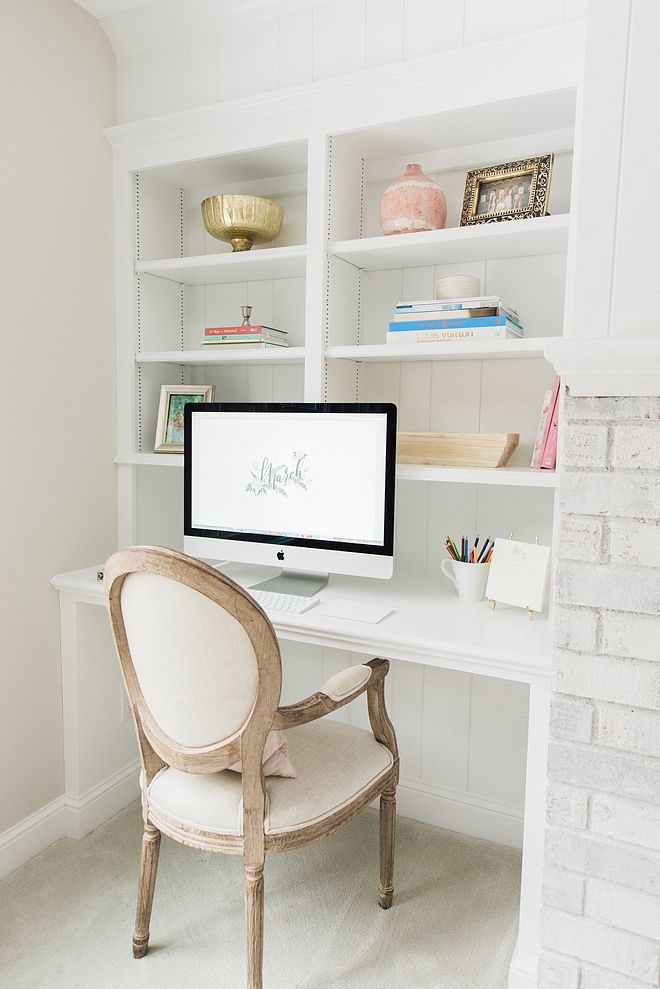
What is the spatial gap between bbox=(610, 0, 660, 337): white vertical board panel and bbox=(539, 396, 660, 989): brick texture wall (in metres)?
0.15

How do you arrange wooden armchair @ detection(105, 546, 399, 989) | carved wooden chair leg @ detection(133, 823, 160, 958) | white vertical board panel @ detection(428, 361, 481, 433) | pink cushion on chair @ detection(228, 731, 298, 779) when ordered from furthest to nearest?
white vertical board panel @ detection(428, 361, 481, 433) → carved wooden chair leg @ detection(133, 823, 160, 958) → pink cushion on chair @ detection(228, 731, 298, 779) → wooden armchair @ detection(105, 546, 399, 989)

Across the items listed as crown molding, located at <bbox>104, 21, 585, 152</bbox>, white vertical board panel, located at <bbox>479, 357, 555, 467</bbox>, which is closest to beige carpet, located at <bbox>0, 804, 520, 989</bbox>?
white vertical board panel, located at <bbox>479, 357, 555, 467</bbox>

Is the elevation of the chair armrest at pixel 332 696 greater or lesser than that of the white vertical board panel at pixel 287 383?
lesser

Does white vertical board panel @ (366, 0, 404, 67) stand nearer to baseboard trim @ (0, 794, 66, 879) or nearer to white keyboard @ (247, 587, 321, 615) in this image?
white keyboard @ (247, 587, 321, 615)

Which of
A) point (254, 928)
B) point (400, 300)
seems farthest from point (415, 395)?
point (254, 928)

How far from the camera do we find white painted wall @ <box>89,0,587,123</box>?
179 centimetres

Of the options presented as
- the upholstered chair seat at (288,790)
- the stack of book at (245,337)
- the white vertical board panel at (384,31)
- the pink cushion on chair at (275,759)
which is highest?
the white vertical board panel at (384,31)

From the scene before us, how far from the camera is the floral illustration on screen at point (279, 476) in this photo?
1.95 m

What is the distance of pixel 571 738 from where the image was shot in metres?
1.24

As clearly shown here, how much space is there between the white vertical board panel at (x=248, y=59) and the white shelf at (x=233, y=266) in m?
0.46

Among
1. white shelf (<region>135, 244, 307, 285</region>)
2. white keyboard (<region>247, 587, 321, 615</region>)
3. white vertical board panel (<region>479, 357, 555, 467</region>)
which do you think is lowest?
white keyboard (<region>247, 587, 321, 615</region>)

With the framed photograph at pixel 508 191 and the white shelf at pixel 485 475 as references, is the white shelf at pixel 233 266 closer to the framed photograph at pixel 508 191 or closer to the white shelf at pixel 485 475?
the framed photograph at pixel 508 191

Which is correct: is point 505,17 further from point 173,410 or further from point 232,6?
point 173,410

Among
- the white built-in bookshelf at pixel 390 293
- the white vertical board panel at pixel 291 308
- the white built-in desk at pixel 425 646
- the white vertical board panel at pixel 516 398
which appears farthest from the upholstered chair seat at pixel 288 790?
the white vertical board panel at pixel 291 308
